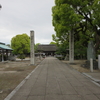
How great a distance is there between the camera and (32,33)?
14836 millimetres

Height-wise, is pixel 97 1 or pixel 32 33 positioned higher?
pixel 97 1

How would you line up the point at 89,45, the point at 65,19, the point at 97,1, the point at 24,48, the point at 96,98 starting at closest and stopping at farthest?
the point at 96,98 → the point at 97,1 → the point at 65,19 → the point at 89,45 → the point at 24,48

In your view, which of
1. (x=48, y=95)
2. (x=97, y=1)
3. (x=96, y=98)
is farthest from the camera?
(x=97, y=1)

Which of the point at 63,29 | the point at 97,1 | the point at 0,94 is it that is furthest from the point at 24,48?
the point at 0,94

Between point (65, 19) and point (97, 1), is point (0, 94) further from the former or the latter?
point (97, 1)

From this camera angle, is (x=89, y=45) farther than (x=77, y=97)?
Yes

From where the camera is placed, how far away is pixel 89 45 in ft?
42.9

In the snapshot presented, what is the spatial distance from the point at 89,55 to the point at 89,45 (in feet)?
4.22

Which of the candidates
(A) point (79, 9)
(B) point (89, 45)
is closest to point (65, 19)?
(A) point (79, 9)

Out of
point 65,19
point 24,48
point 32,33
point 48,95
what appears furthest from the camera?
point 24,48

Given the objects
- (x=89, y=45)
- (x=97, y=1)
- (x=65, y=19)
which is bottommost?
(x=89, y=45)

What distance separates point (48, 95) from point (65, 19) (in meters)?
9.46

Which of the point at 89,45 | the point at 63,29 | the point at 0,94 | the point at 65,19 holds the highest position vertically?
the point at 65,19

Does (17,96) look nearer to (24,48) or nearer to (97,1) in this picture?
(97,1)
